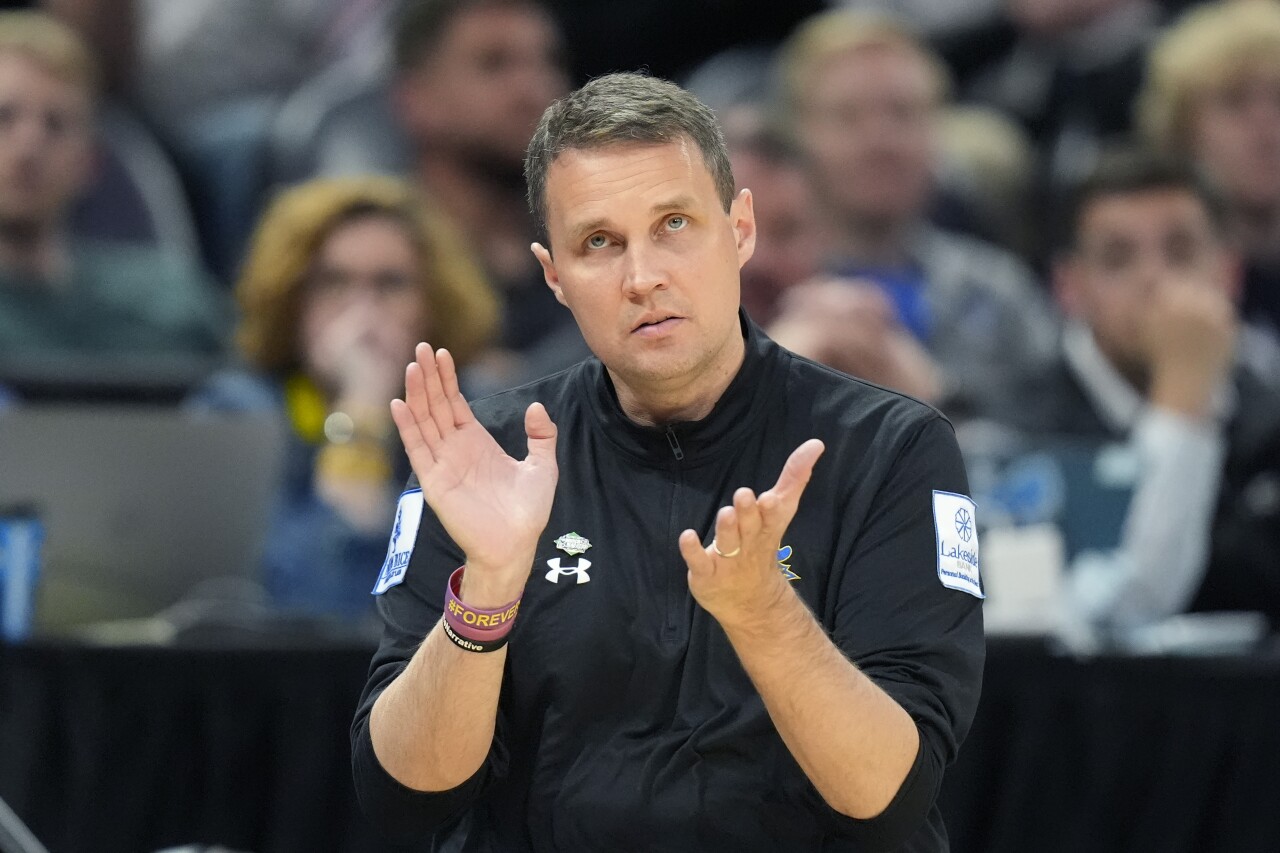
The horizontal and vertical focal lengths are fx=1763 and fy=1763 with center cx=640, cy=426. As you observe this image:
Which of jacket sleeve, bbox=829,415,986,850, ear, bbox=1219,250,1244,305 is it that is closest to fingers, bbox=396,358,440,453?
jacket sleeve, bbox=829,415,986,850

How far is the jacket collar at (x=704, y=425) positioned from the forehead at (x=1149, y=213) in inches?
122

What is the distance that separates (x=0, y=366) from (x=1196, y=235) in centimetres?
335

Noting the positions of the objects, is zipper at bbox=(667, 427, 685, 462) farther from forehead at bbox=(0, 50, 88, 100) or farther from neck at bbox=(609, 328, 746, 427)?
forehead at bbox=(0, 50, 88, 100)

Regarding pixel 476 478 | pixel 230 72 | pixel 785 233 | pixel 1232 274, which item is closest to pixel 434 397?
pixel 476 478

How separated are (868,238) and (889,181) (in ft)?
0.68

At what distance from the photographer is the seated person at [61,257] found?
547 centimetres

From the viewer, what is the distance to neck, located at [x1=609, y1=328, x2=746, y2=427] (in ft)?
7.57

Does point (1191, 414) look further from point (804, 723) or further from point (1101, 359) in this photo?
point (804, 723)

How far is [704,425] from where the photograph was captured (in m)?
2.30

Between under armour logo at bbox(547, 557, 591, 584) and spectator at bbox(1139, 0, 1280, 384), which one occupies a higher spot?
spectator at bbox(1139, 0, 1280, 384)

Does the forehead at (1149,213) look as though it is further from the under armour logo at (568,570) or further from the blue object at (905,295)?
the under armour logo at (568,570)

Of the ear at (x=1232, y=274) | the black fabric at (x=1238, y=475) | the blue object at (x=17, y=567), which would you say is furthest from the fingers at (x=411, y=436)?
the ear at (x=1232, y=274)

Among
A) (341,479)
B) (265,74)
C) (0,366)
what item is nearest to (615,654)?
(341,479)

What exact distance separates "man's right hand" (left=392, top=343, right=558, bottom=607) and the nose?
19 cm
